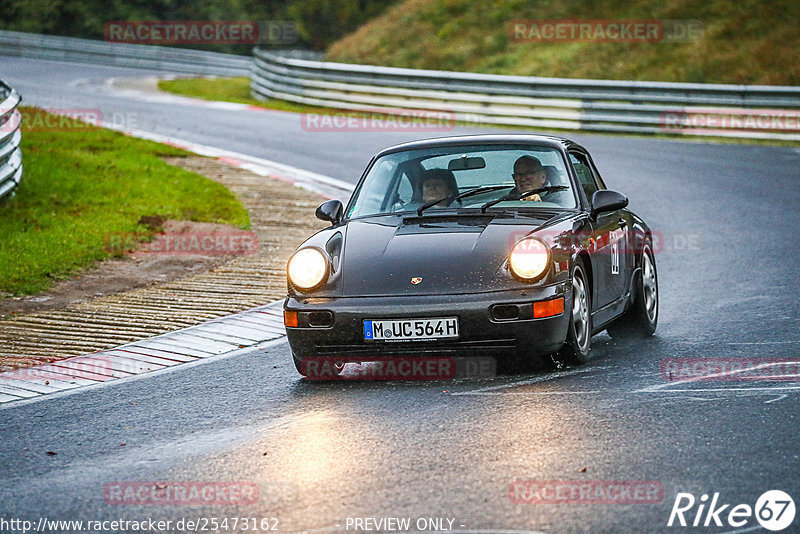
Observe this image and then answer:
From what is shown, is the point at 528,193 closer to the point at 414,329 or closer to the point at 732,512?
the point at 414,329

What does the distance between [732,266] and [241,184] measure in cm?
737

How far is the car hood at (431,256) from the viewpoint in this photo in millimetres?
6859

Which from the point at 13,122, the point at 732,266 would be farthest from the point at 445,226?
the point at 13,122

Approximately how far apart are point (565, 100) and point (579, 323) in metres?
17.0

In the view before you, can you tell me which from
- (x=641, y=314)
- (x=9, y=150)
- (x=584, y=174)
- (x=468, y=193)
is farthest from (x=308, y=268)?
(x=9, y=150)

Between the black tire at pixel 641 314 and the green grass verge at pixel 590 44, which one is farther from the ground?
the green grass verge at pixel 590 44

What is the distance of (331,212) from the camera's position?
8172mm

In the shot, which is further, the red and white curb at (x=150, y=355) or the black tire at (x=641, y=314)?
the black tire at (x=641, y=314)

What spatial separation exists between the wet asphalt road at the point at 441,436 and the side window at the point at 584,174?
3.38ft

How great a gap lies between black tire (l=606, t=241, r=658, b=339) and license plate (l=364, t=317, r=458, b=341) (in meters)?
1.91

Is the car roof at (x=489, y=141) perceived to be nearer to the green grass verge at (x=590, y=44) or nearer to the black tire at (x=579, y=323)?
the black tire at (x=579, y=323)

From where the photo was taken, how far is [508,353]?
6809mm

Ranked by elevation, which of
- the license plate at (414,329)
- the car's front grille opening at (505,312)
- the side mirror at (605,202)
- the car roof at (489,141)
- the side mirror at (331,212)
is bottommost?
the license plate at (414,329)

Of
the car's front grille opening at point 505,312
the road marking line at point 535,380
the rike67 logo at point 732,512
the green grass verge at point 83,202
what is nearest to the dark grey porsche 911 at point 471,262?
the car's front grille opening at point 505,312
